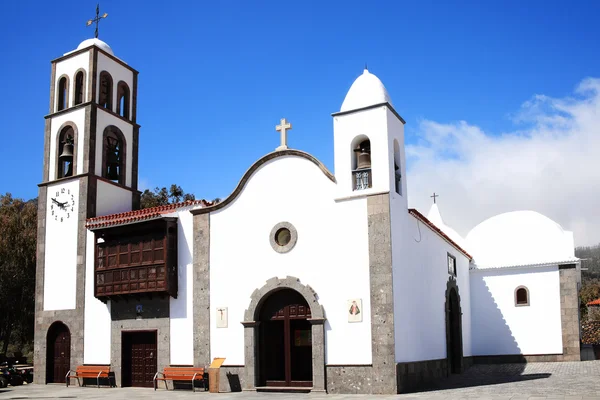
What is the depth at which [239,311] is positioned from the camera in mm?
18375

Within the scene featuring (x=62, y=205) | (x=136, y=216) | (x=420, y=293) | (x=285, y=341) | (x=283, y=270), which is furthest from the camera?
(x=62, y=205)

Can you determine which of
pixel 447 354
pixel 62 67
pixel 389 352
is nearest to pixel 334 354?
pixel 389 352

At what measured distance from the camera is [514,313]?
24.7 m

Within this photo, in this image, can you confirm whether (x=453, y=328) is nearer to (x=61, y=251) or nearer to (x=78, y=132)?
(x=61, y=251)

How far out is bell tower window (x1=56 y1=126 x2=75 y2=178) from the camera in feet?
77.6

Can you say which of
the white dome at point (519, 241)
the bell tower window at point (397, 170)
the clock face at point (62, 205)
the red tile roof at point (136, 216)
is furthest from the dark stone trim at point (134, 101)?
the white dome at point (519, 241)

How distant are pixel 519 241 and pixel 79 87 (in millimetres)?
18766

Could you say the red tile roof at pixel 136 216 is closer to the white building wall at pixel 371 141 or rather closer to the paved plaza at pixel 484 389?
the white building wall at pixel 371 141

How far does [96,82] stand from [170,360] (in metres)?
11.0

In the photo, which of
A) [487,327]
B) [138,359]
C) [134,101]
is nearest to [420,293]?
[487,327]

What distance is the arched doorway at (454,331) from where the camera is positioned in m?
21.2

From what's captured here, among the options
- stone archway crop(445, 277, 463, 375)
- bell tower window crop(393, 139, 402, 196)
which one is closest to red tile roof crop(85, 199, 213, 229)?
bell tower window crop(393, 139, 402, 196)

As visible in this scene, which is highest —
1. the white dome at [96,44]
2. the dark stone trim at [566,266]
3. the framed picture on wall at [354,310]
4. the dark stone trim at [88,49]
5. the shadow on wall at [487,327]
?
the white dome at [96,44]

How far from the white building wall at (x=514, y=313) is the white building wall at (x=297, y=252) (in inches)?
423
